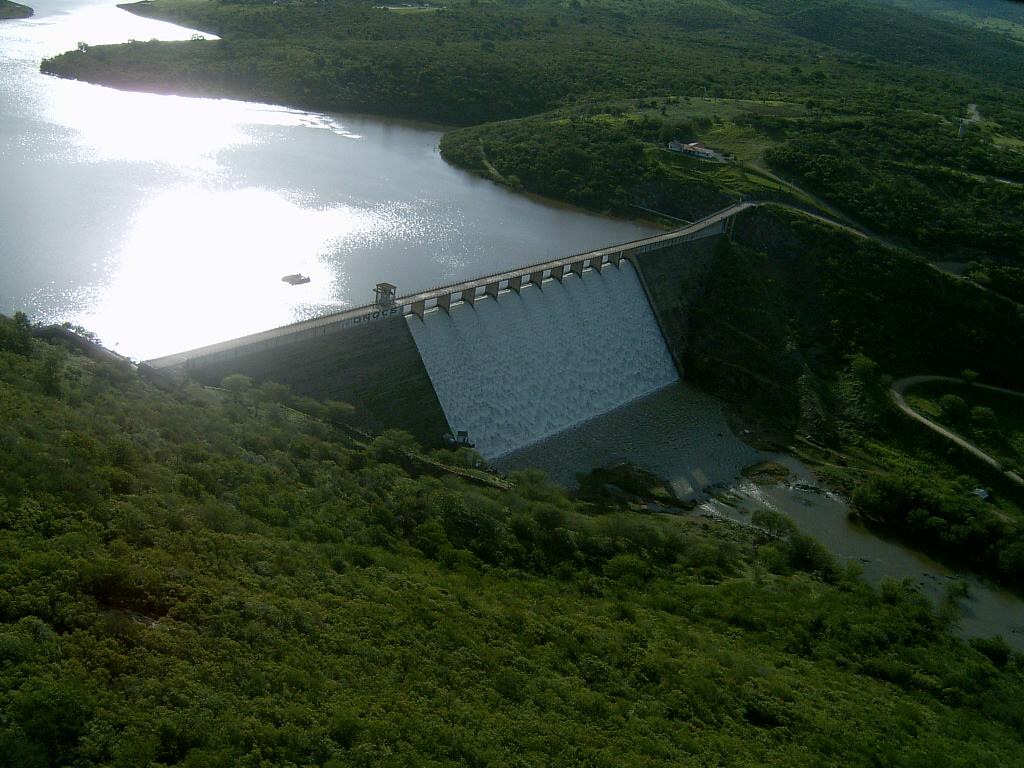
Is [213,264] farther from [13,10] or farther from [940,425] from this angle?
[13,10]

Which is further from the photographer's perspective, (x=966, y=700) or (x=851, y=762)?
(x=966, y=700)

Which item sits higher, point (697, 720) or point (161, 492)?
point (161, 492)

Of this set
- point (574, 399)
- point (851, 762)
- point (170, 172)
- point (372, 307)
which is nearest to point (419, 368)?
point (372, 307)

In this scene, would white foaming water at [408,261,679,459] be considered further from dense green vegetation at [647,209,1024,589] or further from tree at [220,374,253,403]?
tree at [220,374,253,403]

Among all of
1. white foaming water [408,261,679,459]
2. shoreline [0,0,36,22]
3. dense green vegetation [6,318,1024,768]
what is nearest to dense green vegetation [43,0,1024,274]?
shoreline [0,0,36,22]

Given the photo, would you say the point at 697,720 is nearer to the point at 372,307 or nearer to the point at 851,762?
the point at 851,762

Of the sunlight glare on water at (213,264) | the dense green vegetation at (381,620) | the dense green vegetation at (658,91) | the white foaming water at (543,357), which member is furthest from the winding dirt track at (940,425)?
the sunlight glare on water at (213,264)

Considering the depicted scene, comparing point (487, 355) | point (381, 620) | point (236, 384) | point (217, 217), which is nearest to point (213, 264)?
point (217, 217)
